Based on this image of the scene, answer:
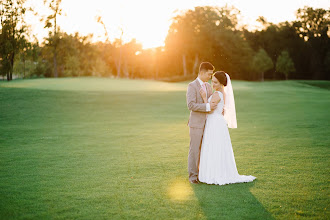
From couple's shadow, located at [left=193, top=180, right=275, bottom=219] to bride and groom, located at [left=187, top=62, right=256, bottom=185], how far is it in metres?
0.22

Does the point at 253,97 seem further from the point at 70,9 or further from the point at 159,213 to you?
the point at 70,9

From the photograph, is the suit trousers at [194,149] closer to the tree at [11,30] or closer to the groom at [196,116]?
the groom at [196,116]

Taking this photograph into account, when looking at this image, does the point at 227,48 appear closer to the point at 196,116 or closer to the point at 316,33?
the point at 316,33

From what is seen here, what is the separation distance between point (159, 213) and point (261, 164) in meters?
4.08

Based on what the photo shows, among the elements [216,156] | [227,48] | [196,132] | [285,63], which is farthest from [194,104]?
[227,48]

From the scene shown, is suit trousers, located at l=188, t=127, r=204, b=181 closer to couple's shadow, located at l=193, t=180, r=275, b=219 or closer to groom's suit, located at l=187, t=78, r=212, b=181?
groom's suit, located at l=187, t=78, r=212, b=181

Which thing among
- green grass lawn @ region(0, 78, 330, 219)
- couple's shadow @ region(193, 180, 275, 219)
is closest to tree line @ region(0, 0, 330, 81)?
green grass lawn @ region(0, 78, 330, 219)

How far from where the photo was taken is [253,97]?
30.9 metres

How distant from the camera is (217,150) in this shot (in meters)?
6.96

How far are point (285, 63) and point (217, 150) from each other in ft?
204

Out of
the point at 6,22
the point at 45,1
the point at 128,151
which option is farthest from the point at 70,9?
the point at 128,151

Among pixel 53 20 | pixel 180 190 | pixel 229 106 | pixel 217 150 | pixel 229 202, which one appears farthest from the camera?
pixel 53 20

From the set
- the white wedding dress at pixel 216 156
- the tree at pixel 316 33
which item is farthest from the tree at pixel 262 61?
the white wedding dress at pixel 216 156

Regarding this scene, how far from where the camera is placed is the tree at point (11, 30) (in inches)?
2010
